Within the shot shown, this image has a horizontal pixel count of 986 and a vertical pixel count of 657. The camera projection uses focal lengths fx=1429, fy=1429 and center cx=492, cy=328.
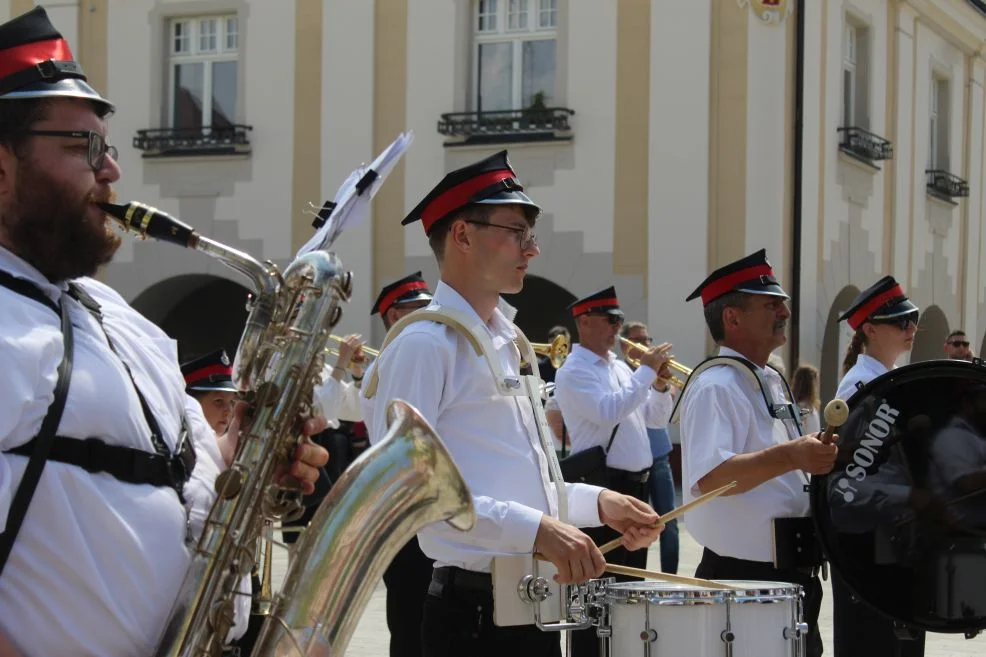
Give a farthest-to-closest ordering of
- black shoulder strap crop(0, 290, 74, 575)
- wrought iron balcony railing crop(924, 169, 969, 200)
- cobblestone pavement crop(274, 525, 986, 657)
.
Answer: wrought iron balcony railing crop(924, 169, 969, 200) < cobblestone pavement crop(274, 525, 986, 657) < black shoulder strap crop(0, 290, 74, 575)

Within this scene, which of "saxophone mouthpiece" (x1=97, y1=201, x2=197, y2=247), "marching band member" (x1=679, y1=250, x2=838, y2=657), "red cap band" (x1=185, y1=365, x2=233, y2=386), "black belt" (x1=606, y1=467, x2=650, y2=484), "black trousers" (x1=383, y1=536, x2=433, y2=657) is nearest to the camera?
"saxophone mouthpiece" (x1=97, y1=201, x2=197, y2=247)

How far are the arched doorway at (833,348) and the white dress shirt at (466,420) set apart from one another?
44.3ft

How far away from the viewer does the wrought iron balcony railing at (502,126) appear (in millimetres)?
16062

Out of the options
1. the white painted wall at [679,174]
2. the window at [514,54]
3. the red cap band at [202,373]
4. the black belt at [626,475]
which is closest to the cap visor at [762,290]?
the red cap band at [202,373]

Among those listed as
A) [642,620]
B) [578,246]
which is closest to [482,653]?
[642,620]

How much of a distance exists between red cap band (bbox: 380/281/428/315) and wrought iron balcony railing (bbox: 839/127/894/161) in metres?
10.3

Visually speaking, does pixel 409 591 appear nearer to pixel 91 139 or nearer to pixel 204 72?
pixel 91 139

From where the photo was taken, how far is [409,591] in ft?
19.2

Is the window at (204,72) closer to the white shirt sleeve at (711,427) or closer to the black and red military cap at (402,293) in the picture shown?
the black and red military cap at (402,293)

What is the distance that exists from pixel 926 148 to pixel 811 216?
476 centimetres

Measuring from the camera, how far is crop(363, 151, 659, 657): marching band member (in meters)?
3.60

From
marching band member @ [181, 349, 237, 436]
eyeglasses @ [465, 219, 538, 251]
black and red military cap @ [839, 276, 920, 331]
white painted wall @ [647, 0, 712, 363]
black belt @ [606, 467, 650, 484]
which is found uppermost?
white painted wall @ [647, 0, 712, 363]

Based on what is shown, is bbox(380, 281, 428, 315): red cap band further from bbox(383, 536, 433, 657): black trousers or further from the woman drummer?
the woman drummer

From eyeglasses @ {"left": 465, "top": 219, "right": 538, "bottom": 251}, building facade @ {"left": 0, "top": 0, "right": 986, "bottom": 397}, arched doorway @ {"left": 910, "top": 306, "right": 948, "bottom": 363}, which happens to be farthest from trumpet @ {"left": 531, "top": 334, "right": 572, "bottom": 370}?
arched doorway @ {"left": 910, "top": 306, "right": 948, "bottom": 363}
